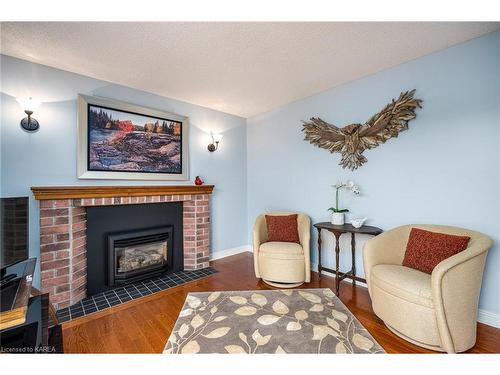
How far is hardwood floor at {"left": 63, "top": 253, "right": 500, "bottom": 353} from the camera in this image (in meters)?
1.55

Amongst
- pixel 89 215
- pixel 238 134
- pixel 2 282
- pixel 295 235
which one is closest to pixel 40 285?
pixel 89 215

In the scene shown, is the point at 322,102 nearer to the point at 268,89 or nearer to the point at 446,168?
the point at 268,89

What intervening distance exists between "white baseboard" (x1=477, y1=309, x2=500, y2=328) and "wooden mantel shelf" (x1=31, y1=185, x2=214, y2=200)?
3170mm

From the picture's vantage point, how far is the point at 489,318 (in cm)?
177

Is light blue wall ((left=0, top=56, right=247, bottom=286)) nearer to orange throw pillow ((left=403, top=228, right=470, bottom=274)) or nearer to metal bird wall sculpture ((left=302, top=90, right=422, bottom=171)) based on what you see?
metal bird wall sculpture ((left=302, top=90, right=422, bottom=171))

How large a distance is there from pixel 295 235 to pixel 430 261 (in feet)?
Answer: 4.60

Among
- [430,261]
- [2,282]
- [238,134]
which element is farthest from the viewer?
[238,134]

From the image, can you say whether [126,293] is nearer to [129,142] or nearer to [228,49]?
[129,142]

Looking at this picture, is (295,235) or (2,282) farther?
(295,235)

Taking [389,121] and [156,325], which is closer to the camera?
[156,325]

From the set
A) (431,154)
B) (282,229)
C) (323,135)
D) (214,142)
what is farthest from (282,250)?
(214,142)

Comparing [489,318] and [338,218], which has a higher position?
[338,218]

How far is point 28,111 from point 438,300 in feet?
12.2

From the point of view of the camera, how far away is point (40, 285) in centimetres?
200
